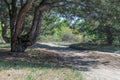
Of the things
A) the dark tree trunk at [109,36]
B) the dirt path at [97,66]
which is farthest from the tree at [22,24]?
the dark tree trunk at [109,36]

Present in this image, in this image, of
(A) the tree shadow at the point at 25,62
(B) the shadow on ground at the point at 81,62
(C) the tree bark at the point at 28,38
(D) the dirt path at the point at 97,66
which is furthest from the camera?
(C) the tree bark at the point at 28,38

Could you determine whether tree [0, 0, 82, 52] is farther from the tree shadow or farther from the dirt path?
the dirt path

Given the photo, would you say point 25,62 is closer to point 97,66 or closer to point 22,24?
point 97,66

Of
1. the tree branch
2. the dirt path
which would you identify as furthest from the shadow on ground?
the tree branch

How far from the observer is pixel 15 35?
1839cm

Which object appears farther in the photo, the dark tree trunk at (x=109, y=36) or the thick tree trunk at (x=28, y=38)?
the dark tree trunk at (x=109, y=36)

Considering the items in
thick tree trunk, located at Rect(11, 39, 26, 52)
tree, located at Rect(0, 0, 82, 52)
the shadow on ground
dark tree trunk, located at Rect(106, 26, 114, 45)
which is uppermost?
tree, located at Rect(0, 0, 82, 52)

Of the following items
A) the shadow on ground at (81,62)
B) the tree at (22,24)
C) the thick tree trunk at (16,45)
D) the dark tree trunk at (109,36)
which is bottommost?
the dark tree trunk at (109,36)

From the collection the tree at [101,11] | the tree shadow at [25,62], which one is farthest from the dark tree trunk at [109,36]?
the tree shadow at [25,62]

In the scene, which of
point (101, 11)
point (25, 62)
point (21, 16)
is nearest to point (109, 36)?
point (101, 11)

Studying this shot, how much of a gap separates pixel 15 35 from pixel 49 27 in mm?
24938

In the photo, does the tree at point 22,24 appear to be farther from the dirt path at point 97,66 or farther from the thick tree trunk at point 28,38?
the dirt path at point 97,66

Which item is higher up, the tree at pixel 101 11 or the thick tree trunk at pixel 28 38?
the tree at pixel 101 11

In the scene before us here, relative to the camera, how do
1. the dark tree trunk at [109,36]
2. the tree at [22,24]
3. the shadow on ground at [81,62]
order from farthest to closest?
1. the dark tree trunk at [109,36]
2. the tree at [22,24]
3. the shadow on ground at [81,62]
